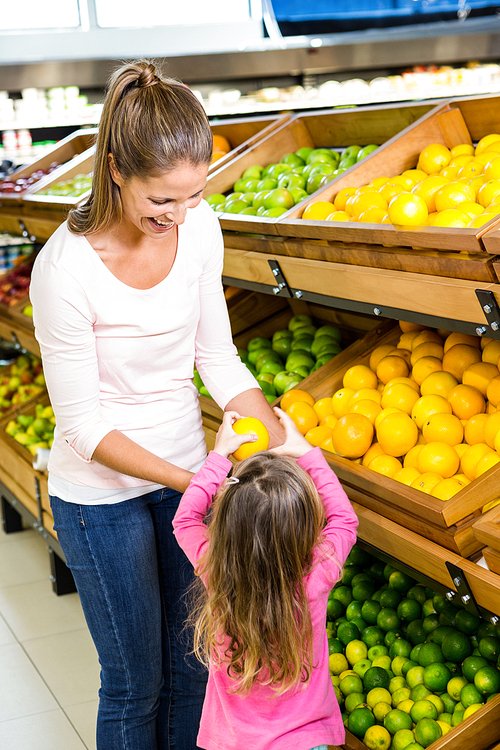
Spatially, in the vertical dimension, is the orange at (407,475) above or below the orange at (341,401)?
above

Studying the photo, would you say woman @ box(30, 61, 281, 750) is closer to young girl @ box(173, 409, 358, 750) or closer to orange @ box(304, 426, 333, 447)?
young girl @ box(173, 409, 358, 750)

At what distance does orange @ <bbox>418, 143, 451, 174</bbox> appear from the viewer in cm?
209

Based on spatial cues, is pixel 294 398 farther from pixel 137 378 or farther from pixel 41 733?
pixel 41 733

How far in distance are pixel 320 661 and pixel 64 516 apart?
62cm

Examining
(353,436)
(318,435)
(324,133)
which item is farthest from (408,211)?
(324,133)

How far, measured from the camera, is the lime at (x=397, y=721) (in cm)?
180

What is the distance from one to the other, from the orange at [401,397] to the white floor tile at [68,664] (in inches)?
58.5

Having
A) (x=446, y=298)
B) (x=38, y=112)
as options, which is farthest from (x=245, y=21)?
(x=446, y=298)

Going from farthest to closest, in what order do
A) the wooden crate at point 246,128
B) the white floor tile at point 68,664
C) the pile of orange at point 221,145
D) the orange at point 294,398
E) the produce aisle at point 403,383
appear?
the pile of orange at point 221,145
the wooden crate at point 246,128
the white floor tile at point 68,664
the orange at point 294,398
the produce aisle at point 403,383

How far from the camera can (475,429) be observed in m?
1.82

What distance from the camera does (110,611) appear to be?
1.66 m

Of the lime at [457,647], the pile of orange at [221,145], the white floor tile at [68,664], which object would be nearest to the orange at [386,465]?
the lime at [457,647]

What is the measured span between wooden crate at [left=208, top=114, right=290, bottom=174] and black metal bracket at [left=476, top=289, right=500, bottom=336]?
5.83 ft

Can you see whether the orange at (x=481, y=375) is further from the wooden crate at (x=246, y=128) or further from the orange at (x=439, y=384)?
the wooden crate at (x=246, y=128)
